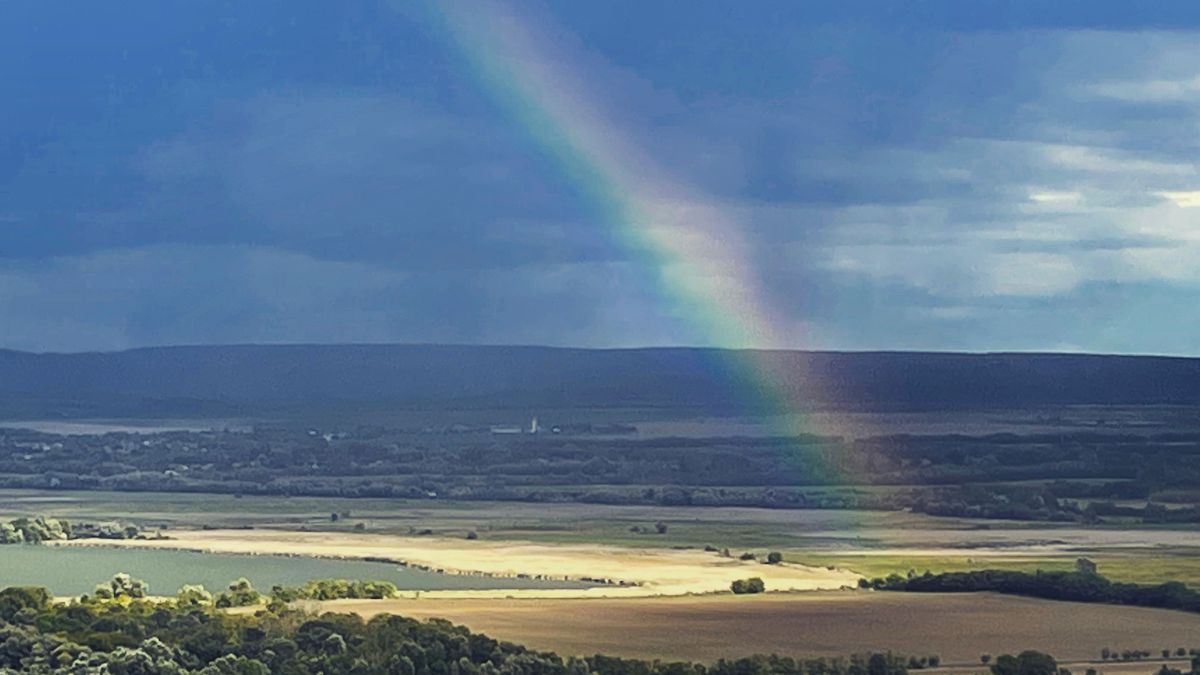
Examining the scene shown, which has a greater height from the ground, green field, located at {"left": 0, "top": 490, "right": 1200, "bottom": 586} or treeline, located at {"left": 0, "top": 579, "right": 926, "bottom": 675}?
green field, located at {"left": 0, "top": 490, "right": 1200, "bottom": 586}

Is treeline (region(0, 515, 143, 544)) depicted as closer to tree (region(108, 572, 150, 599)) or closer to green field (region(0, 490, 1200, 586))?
green field (region(0, 490, 1200, 586))

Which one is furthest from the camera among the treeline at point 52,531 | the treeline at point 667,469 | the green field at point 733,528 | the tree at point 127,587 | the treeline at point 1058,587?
the treeline at point 667,469

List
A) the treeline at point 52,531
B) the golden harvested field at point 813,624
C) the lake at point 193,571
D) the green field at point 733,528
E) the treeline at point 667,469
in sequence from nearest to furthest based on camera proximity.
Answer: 1. the golden harvested field at point 813,624
2. the lake at point 193,571
3. the green field at point 733,528
4. the treeline at point 52,531
5. the treeline at point 667,469

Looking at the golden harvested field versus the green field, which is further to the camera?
the green field

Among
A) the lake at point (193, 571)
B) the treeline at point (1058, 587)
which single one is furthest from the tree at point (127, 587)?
the treeline at point (1058, 587)

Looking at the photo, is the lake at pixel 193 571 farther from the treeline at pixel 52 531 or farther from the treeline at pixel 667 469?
the treeline at pixel 667 469

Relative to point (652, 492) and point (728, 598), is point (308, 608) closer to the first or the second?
point (728, 598)

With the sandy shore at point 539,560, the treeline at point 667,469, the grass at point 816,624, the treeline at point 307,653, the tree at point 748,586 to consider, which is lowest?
the treeline at point 307,653

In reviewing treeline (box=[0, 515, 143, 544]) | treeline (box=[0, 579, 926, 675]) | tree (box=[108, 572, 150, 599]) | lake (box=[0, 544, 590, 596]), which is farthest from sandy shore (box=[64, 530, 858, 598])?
treeline (box=[0, 579, 926, 675])
